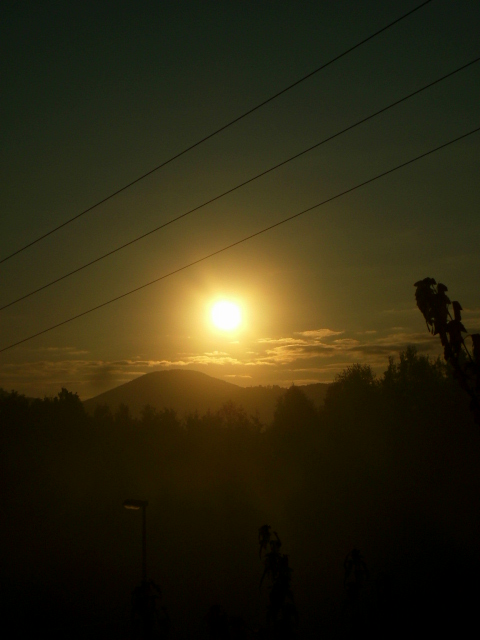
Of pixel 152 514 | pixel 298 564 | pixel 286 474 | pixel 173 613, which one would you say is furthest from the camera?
pixel 286 474

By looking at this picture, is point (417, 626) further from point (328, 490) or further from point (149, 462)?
point (149, 462)

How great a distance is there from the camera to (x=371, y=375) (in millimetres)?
87625

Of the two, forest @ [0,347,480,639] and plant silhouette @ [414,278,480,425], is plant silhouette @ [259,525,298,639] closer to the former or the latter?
forest @ [0,347,480,639]

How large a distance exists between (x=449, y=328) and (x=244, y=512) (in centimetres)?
4555

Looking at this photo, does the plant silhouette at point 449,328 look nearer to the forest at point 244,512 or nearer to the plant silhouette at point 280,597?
the plant silhouette at point 280,597

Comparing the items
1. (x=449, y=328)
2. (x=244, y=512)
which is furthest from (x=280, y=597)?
(x=244, y=512)

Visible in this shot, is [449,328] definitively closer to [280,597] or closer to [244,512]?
[280,597]

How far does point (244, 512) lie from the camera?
165 feet

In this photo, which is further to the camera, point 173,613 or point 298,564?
point 298,564

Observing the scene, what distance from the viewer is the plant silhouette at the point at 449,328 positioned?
8.12 m

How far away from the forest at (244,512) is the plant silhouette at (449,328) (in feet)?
34.9

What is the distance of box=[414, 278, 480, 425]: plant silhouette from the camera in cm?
812

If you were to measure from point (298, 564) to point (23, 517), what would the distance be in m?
25.2

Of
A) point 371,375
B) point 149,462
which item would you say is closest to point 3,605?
point 149,462
